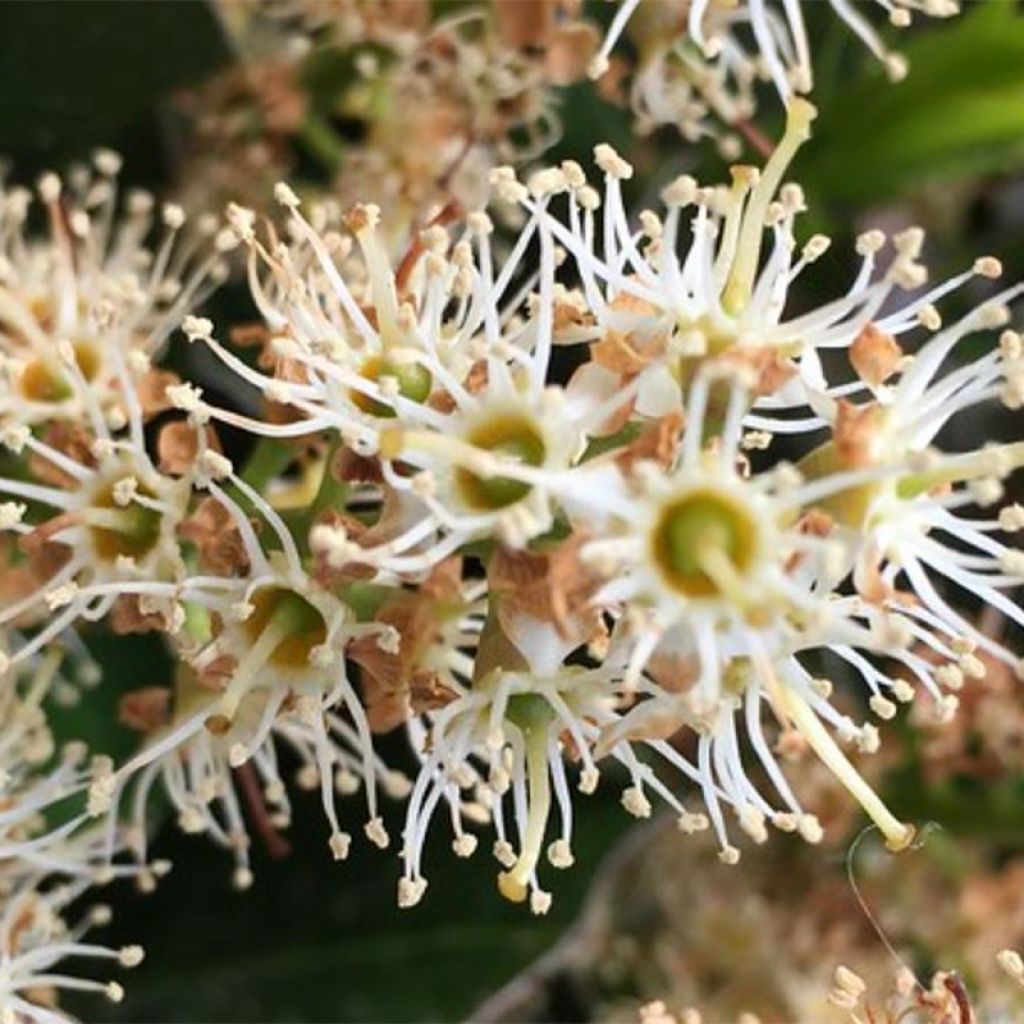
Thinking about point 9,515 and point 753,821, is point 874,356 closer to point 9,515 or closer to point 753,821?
point 753,821

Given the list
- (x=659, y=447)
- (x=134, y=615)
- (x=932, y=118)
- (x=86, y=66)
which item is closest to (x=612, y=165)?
(x=659, y=447)

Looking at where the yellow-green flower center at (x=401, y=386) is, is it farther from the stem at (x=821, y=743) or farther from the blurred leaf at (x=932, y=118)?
the blurred leaf at (x=932, y=118)

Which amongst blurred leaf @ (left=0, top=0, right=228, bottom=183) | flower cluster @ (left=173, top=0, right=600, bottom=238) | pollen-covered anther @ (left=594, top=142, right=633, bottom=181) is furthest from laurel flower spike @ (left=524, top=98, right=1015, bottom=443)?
blurred leaf @ (left=0, top=0, right=228, bottom=183)

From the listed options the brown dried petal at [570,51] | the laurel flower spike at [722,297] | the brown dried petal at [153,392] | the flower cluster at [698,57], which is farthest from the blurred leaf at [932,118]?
the brown dried petal at [153,392]

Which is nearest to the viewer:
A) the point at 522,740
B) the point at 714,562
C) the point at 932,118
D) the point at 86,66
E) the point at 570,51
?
the point at 714,562

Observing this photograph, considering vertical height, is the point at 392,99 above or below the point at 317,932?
above

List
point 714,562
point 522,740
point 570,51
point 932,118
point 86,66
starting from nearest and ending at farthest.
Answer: point 714,562, point 522,740, point 570,51, point 932,118, point 86,66
